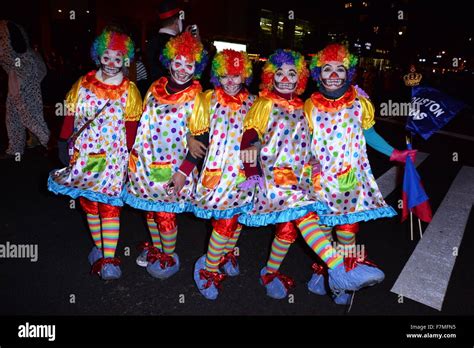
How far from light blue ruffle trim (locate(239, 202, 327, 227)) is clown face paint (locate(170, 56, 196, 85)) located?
41.6 inches

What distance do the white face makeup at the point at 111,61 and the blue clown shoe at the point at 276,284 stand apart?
6.17 feet

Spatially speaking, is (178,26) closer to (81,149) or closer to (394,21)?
(81,149)

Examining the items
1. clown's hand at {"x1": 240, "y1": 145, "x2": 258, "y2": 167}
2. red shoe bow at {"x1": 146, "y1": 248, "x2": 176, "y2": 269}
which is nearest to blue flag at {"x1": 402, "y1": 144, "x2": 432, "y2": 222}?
clown's hand at {"x1": 240, "y1": 145, "x2": 258, "y2": 167}

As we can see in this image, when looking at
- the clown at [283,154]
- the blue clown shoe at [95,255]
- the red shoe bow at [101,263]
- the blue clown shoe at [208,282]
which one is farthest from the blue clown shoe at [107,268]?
the clown at [283,154]

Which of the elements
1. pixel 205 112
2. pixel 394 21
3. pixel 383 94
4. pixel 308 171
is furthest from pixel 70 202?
pixel 394 21

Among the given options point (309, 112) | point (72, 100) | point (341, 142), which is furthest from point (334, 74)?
point (72, 100)

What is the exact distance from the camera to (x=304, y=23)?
96.6 feet

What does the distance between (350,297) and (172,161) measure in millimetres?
1623

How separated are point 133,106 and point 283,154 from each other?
1.14m

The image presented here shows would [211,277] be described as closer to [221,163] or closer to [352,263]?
[221,163]

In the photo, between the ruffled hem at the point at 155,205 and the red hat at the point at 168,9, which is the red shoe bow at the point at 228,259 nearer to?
the ruffled hem at the point at 155,205

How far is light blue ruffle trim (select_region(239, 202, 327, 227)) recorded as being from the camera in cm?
279

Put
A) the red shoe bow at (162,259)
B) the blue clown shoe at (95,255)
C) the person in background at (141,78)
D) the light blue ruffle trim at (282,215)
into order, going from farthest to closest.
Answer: the person in background at (141,78)
the blue clown shoe at (95,255)
the red shoe bow at (162,259)
the light blue ruffle trim at (282,215)

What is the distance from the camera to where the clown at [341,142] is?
2.85 meters
